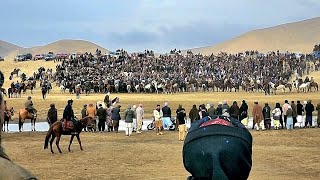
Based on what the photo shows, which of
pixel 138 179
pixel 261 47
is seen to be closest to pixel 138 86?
pixel 138 179

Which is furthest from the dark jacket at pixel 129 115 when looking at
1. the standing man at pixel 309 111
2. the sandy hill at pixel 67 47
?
the sandy hill at pixel 67 47

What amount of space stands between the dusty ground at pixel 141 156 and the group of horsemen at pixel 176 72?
31033 mm

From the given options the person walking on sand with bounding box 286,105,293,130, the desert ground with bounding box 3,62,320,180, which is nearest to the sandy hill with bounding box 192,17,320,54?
the person walking on sand with bounding box 286,105,293,130

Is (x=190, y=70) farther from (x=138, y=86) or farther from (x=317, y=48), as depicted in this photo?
(x=317, y=48)

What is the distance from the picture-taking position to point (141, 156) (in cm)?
1927

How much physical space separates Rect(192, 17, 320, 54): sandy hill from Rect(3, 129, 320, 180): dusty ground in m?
114

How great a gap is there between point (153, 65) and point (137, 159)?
Answer: 49886 mm

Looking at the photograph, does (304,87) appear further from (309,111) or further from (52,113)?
(52,113)

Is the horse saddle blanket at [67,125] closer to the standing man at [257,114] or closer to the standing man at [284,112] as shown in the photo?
the standing man at [257,114]

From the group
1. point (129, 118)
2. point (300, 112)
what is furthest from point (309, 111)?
point (129, 118)

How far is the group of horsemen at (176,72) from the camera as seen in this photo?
5809 cm

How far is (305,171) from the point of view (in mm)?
16062

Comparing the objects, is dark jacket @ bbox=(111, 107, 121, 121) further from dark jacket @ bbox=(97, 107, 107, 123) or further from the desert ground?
the desert ground

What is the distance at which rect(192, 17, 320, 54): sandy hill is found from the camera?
145 metres
